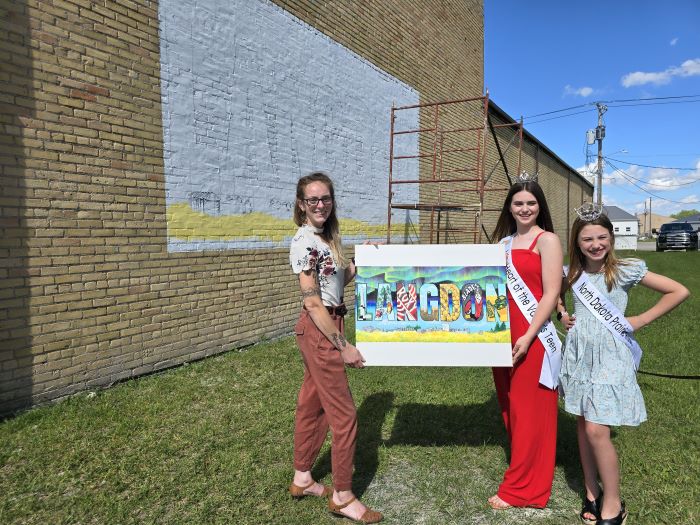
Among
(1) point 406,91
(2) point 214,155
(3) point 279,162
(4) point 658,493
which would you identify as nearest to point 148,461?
(4) point 658,493

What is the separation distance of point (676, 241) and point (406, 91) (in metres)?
29.7

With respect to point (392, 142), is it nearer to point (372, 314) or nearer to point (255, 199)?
point (255, 199)

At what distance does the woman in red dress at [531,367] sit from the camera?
2610 mm

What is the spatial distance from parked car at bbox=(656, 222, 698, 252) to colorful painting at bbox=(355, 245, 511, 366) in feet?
116

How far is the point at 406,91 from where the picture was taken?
32.9 ft

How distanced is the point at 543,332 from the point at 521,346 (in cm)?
16

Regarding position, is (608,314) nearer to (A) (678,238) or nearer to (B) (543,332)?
(B) (543,332)

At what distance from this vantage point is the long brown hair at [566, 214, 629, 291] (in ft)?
8.20

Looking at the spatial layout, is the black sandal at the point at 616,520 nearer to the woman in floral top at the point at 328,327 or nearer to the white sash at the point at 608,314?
the white sash at the point at 608,314

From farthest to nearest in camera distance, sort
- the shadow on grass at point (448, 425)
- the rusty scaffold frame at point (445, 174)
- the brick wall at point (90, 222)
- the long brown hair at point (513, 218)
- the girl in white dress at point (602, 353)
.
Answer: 1. the rusty scaffold frame at point (445, 174)
2. the brick wall at point (90, 222)
3. the shadow on grass at point (448, 425)
4. the long brown hair at point (513, 218)
5. the girl in white dress at point (602, 353)

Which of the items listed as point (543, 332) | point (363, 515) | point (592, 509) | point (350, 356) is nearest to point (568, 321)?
point (543, 332)

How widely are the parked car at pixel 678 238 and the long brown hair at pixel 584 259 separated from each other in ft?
115

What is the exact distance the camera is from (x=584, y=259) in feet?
8.67

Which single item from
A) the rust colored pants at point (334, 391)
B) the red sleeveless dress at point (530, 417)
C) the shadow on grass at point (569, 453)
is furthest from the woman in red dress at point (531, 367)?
the rust colored pants at point (334, 391)
